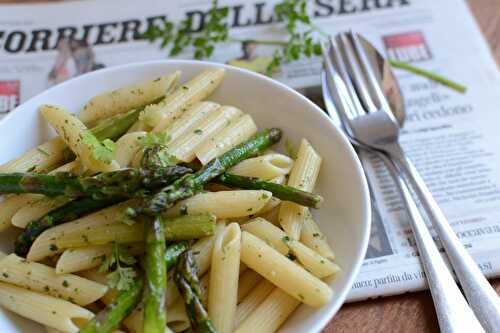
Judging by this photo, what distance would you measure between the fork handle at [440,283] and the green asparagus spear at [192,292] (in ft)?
2.02

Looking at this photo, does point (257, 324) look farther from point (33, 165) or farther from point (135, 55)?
point (135, 55)

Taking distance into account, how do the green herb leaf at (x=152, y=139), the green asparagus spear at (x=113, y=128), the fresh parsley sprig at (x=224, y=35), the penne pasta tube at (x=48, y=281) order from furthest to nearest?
the fresh parsley sprig at (x=224, y=35), the green asparagus spear at (x=113, y=128), the green herb leaf at (x=152, y=139), the penne pasta tube at (x=48, y=281)

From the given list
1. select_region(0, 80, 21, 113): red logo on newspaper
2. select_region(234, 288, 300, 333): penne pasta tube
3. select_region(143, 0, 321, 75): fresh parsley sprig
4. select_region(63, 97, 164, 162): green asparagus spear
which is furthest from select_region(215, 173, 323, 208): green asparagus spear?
select_region(0, 80, 21, 113): red logo on newspaper

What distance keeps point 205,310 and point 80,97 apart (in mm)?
819

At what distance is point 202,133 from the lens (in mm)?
1553

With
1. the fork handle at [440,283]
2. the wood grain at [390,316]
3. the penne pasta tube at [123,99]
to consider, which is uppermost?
the penne pasta tube at [123,99]

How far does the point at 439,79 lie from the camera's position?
2.13m

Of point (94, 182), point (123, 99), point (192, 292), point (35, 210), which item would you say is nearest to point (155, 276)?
point (192, 292)

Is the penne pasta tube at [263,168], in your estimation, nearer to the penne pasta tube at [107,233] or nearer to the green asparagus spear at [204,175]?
the green asparagus spear at [204,175]

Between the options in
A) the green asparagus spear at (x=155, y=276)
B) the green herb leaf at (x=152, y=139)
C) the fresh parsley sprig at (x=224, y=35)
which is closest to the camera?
the green asparagus spear at (x=155, y=276)

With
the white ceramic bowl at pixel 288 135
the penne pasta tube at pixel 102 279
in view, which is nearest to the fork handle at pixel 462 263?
the white ceramic bowl at pixel 288 135

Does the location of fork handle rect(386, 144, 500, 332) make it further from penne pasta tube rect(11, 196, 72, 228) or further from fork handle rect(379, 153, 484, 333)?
penne pasta tube rect(11, 196, 72, 228)

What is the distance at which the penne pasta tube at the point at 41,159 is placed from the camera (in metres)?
1.49

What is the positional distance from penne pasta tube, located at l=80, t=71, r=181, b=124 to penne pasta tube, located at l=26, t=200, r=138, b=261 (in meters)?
0.41
